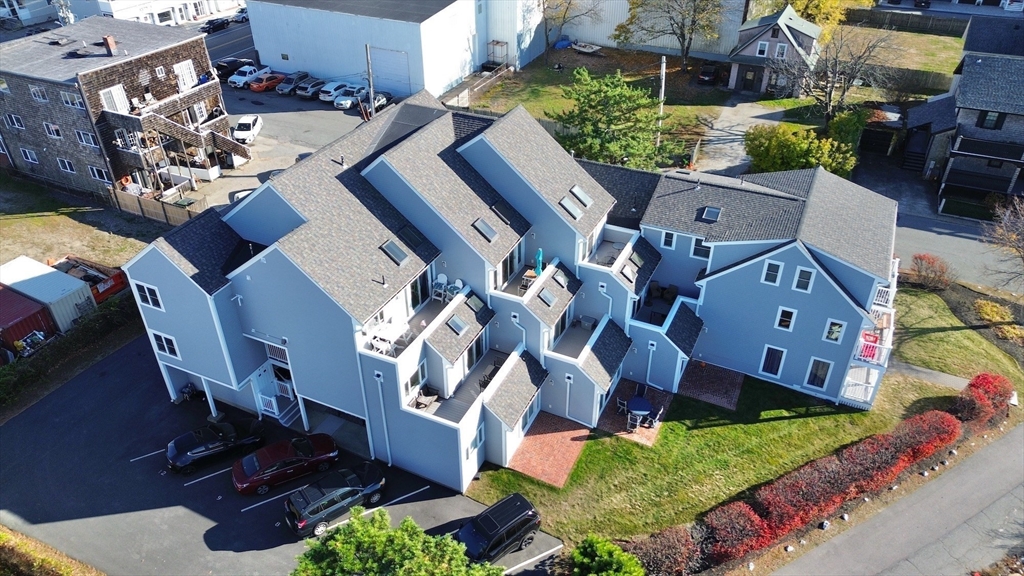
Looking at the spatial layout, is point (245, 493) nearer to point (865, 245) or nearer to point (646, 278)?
point (646, 278)

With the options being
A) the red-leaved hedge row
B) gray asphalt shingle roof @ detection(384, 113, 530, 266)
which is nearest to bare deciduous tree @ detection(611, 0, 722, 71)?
gray asphalt shingle roof @ detection(384, 113, 530, 266)

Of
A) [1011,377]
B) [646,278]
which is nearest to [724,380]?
[646,278]

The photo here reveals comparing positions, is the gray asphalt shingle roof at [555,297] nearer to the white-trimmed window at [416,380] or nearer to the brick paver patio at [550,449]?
the brick paver patio at [550,449]

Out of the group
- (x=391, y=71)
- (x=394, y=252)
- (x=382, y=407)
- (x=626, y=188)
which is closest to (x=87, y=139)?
(x=391, y=71)

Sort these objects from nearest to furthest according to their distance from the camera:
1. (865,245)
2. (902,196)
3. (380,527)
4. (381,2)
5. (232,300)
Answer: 1. (380,527)
2. (232,300)
3. (865,245)
4. (902,196)
5. (381,2)

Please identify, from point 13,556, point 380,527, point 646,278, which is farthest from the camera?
point 646,278

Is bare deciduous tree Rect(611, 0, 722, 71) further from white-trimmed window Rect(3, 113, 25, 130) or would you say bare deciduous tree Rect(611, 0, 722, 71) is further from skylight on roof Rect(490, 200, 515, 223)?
white-trimmed window Rect(3, 113, 25, 130)
